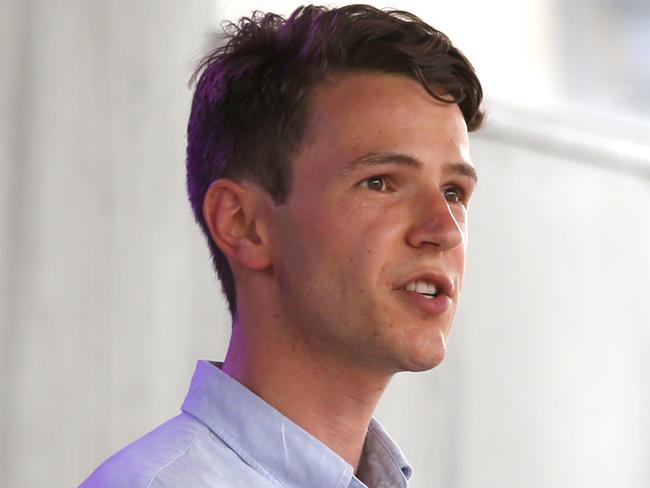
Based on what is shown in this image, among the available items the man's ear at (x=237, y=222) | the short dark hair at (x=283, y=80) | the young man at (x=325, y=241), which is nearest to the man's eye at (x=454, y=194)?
the young man at (x=325, y=241)

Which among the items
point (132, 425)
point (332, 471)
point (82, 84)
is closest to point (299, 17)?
point (332, 471)

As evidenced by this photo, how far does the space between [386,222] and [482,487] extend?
1.90m

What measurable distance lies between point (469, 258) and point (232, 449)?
6.02ft

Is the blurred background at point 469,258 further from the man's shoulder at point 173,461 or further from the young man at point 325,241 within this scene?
the man's shoulder at point 173,461

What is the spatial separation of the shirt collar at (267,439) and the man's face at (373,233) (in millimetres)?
90

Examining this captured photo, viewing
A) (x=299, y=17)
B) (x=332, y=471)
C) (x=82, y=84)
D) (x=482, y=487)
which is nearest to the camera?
(x=332, y=471)

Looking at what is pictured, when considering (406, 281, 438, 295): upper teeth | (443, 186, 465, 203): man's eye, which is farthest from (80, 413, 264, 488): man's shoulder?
(443, 186, 465, 203): man's eye

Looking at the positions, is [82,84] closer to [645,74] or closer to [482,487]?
[482,487]

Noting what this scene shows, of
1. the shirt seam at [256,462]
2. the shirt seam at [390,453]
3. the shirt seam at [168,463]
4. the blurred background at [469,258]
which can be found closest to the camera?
the shirt seam at [168,463]

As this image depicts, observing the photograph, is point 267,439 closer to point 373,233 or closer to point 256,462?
point 256,462

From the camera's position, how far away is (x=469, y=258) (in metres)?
3.09

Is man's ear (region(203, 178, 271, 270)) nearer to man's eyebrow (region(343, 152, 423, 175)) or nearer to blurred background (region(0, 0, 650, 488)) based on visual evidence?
man's eyebrow (region(343, 152, 423, 175))

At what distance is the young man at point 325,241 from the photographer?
4.38 ft

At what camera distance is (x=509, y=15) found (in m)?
3.23
